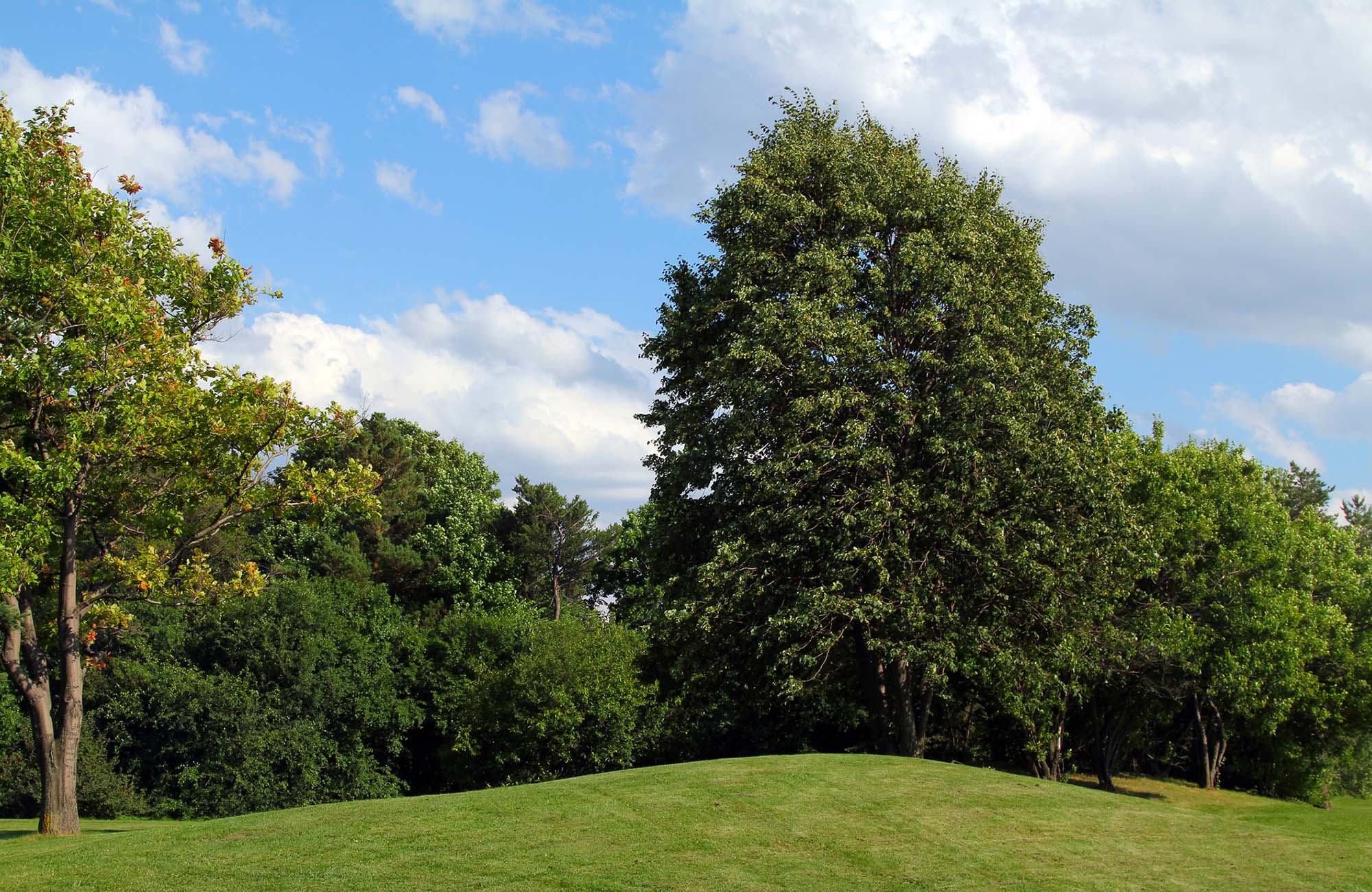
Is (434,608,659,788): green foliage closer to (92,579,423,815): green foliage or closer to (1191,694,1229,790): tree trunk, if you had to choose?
(92,579,423,815): green foliage

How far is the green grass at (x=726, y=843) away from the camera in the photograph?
13133 millimetres

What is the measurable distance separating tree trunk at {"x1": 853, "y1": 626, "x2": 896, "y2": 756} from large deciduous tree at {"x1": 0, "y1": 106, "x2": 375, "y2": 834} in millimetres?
12845

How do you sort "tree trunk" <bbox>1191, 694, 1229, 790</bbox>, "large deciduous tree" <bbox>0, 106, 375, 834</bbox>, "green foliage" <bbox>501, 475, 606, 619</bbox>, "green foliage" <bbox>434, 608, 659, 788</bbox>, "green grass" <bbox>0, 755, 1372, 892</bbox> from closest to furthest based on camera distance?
"green grass" <bbox>0, 755, 1372, 892</bbox> → "large deciduous tree" <bbox>0, 106, 375, 834</bbox> → "tree trunk" <bbox>1191, 694, 1229, 790</bbox> → "green foliage" <bbox>434, 608, 659, 788</bbox> → "green foliage" <bbox>501, 475, 606, 619</bbox>

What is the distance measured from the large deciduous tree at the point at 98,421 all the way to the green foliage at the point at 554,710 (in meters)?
23.4

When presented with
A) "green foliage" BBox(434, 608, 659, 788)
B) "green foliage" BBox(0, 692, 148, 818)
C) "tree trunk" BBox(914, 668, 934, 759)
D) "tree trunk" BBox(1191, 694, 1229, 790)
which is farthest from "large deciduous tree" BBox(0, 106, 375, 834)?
"tree trunk" BBox(1191, 694, 1229, 790)

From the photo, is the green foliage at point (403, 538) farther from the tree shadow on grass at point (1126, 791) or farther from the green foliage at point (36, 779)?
the tree shadow on grass at point (1126, 791)

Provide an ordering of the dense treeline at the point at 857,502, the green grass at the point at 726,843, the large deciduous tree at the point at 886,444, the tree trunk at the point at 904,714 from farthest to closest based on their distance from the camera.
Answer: the tree trunk at the point at 904,714
the large deciduous tree at the point at 886,444
the dense treeline at the point at 857,502
the green grass at the point at 726,843

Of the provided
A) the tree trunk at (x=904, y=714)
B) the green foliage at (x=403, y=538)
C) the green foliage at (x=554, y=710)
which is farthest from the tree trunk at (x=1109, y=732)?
the green foliage at (x=403, y=538)

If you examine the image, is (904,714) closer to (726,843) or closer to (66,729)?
(726,843)

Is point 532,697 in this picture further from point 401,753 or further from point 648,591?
point 401,753

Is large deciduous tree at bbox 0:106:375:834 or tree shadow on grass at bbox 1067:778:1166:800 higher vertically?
large deciduous tree at bbox 0:106:375:834

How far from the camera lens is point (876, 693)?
2645 centimetres

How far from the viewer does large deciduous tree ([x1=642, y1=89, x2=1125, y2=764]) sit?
75.9ft

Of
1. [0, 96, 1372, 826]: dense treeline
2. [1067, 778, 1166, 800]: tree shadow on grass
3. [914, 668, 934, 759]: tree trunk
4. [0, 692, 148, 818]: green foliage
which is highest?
[0, 96, 1372, 826]: dense treeline
